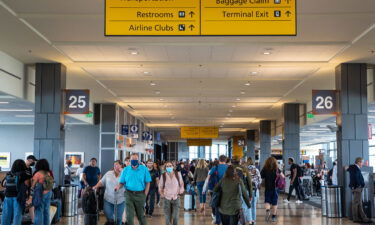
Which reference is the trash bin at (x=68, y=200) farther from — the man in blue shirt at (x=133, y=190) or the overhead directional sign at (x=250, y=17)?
the overhead directional sign at (x=250, y=17)

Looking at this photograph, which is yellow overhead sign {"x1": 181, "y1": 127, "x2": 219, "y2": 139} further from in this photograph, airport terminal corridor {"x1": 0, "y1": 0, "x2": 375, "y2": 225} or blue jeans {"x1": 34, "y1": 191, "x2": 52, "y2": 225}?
blue jeans {"x1": 34, "y1": 191, "x2": 52, "y2": 225}

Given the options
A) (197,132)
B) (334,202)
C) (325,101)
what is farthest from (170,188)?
(197,132)

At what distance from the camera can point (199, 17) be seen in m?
7.74

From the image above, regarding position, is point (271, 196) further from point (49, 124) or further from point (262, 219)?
point (49, 124)

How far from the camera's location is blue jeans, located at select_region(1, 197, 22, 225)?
34.3 ft

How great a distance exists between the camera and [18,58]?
49.0 feet

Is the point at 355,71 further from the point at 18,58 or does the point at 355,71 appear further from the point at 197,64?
the point at 18,58

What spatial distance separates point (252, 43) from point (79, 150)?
15.7 meters

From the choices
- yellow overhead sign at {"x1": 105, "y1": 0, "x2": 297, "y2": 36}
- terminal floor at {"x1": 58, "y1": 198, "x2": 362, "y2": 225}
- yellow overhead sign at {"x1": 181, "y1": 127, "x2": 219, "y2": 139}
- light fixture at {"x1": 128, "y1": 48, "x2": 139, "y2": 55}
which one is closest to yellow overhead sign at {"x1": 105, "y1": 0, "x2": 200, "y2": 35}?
yellow overhead sign at {"x1": 105, "y1": 0, "x2": 297, "y2": 36}

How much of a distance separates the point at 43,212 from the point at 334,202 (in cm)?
834

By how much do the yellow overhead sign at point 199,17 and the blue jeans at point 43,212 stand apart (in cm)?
461

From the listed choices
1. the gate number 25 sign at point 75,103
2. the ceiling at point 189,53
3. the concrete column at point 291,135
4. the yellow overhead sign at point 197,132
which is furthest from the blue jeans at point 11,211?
the yellow overhead sign at point 197,132

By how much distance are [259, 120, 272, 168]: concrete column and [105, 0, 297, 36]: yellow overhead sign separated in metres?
27.8

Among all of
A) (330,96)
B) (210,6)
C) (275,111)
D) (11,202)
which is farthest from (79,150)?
(210,6)
